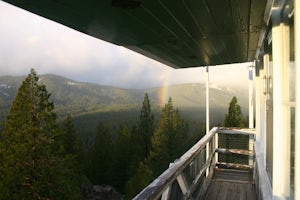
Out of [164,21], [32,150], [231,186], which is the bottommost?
[32,150]

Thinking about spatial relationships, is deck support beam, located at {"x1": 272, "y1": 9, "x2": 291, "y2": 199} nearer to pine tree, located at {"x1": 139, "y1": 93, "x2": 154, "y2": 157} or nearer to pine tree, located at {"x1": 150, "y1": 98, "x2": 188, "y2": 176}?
pine tree, located at {"x1": 150, "y1": 98, "x2": 188, "y2": 176}

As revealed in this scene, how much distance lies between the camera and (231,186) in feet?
14.9

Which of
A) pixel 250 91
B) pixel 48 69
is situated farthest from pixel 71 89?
pixel 250 91

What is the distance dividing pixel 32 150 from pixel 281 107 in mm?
13684

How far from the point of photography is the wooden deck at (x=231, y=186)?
4027mm

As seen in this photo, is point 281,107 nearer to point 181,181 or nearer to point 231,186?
point 181,181

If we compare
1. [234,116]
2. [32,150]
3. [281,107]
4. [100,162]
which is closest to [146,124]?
[100,162]

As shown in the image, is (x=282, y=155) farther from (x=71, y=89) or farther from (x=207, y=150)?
(x=71, y=89)

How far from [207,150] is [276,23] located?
3033 mm

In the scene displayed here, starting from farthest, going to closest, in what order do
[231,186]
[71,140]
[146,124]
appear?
[146,124], [71,140], [231,186]

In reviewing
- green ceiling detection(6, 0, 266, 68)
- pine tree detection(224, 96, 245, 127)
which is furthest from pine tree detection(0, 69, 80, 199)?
pine tree detection(224, 96, 245, 127)

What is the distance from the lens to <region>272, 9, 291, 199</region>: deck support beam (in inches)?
64.2

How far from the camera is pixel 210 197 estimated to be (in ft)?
13.1

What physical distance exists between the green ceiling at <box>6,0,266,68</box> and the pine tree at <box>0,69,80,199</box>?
1169 cm
